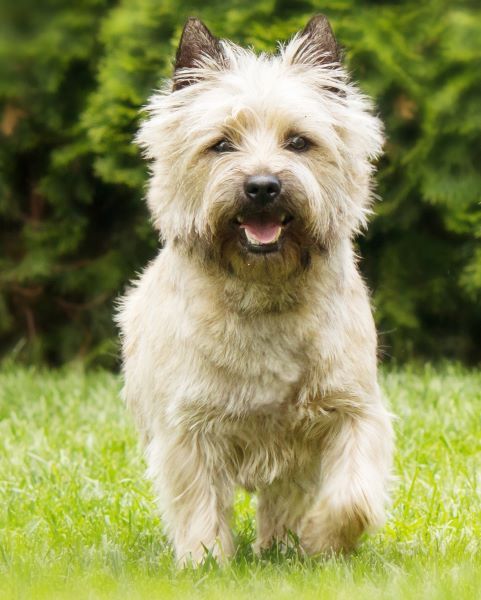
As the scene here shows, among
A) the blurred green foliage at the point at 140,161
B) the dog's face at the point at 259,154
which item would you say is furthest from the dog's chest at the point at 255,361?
the blurred green foliage at the point at 140,161

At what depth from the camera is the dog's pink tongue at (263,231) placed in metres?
4.40

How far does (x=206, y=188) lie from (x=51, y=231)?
5822 mm

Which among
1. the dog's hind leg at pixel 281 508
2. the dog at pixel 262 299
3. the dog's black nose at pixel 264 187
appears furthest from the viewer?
the dog's hind leg at pixel 281 508

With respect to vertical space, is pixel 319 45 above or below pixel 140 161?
above

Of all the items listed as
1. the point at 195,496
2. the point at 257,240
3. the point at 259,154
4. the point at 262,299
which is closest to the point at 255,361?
the point at 262,299

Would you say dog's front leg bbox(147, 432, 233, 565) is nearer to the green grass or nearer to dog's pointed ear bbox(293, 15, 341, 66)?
the green grass

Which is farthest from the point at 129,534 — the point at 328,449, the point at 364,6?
the point at 364,6

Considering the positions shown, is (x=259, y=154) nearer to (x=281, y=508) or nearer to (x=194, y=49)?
(x=194, y=49)

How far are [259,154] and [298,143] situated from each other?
16cm

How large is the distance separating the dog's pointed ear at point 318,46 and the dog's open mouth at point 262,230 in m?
0.68

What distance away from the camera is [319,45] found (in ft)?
15.7

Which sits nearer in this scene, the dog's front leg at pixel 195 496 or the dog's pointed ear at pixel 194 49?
the dog's front leg at pixel 195 496

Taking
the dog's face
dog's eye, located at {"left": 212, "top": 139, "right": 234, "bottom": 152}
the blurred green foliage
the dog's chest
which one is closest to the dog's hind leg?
A: the dog's chest

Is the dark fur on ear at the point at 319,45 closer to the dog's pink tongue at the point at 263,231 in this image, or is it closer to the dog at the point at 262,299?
the dog at the point at 262,299
